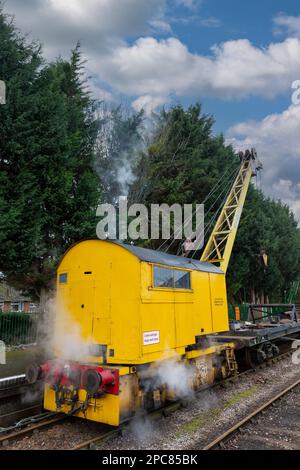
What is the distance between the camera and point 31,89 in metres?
12.9

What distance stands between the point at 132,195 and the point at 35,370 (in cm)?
1227

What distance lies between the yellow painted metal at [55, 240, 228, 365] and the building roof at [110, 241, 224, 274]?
0.11 m

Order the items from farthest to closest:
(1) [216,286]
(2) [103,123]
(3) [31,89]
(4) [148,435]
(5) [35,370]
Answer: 1. (2) [103,123]
2. (3) [31,89]
3. (1) [216,286]
4. (5) [35,370]
5. (4) [148,435]

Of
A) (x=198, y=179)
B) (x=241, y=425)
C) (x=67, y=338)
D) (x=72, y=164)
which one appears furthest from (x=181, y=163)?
Answer: (x=241, y=425)

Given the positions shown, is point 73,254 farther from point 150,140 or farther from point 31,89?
point 150,140

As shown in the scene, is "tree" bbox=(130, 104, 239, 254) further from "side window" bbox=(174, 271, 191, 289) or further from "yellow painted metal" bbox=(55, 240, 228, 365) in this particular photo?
"yellow painted metal" bbox=(55, 240, 228, 365)

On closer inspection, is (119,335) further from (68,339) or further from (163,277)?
(163,277)

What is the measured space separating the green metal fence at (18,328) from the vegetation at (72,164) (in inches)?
57.2

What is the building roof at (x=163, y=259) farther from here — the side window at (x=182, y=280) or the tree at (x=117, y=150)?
the tree at (x=117, y=150)

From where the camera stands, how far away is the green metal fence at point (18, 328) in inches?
559

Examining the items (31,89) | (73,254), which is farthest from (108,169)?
(73,254)

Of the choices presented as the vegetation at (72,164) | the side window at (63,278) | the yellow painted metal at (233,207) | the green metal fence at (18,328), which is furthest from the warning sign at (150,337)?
the yellow painted metal at (233,207)

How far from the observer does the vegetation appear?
1196 cm

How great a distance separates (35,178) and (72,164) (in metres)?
1.76
